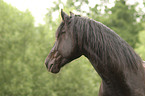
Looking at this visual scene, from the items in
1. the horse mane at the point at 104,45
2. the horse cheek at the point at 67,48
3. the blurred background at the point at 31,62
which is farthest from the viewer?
the blurred background at the point at 31,62

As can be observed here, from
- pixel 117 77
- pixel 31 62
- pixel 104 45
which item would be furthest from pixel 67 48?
pixel 31 62

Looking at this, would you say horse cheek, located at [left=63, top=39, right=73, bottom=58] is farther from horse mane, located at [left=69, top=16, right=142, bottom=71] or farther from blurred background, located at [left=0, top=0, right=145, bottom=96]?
blurred background, located at [left=0, top=0, right=145, bottom=96]

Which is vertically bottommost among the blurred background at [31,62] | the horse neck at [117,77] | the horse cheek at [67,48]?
the blurred background at [31,62]

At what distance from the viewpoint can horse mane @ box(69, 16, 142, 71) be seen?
2.35 metres

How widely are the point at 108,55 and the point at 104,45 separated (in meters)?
0.13

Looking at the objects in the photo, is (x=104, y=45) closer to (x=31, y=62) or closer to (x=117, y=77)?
(x=117, y=77)

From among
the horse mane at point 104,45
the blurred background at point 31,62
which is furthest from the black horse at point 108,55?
the blurred background at point 31,62

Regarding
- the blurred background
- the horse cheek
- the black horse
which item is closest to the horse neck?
the black horse

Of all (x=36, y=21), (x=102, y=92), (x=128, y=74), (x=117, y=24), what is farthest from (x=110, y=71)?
(x=117, y=24)

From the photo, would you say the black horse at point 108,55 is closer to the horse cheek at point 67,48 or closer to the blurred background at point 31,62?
the horse cheek at point 67,48

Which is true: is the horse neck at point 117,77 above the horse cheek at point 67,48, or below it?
below

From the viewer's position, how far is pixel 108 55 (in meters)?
2.34

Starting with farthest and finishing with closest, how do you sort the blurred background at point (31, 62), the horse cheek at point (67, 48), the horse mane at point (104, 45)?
the blurred background at point (31, 62) < the horse cheek at point (67, 48) < the horse mane at point (104, 45)

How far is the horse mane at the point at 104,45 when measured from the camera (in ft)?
7.70
